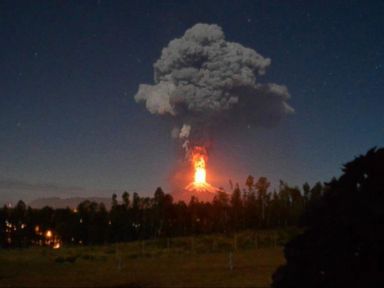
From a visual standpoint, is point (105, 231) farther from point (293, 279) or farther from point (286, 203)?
point (293, 279)

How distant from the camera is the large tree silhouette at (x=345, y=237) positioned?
5.07 metres

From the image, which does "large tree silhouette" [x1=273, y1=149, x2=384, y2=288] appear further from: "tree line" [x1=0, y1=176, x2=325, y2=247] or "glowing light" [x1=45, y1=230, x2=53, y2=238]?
"glowing light" [x1=45, y1=230, x2=53, y2=238]

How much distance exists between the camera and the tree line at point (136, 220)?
110188mm

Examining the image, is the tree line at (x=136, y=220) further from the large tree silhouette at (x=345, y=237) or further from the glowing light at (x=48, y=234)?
the large tree silhouette at (x=345, y=237)

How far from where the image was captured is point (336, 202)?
17.8 feet

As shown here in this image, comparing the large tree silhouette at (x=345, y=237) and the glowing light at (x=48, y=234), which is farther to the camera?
the glowing light at (x=48, y=234)

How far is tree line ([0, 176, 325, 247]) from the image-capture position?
362ft

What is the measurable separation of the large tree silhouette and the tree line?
105m

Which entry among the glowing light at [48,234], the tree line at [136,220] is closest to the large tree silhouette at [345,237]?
the tree line at [136,220]

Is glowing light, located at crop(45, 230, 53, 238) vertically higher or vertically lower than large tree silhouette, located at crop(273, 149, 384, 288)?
lower

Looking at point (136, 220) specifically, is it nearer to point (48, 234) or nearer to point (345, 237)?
point (48, 234)

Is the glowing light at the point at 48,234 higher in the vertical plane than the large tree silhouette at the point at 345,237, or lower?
lower

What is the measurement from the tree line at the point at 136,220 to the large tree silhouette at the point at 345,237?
105 metres

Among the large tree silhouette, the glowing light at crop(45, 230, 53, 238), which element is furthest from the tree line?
the large tree silhouette
